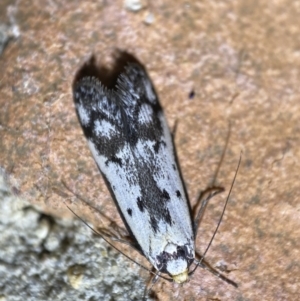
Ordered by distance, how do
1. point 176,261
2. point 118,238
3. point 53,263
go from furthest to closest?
1. point 176,261
2. point 118,238
3. point 53,263

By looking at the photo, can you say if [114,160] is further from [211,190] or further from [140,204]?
[211,190]

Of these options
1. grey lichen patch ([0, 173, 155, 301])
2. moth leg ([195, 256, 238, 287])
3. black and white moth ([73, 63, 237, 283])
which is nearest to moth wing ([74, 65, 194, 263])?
black and white moth ([73, 63, 237, 283])

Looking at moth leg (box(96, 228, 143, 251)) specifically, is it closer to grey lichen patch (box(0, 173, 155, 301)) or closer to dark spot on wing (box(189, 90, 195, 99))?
grey lichen patch (box(0, 173, 155, 301))

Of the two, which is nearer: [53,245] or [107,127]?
[53,245]

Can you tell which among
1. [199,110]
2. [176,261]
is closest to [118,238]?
[176,261]

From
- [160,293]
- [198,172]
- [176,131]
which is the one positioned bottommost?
[160,293]

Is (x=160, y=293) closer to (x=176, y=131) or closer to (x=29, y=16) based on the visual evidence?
(x=176, y=131)

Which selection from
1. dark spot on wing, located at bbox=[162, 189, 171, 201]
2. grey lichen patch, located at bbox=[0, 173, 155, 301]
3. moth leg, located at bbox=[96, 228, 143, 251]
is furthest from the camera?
dark spot on wing, located at bbox=[162, 189, 171, 201]

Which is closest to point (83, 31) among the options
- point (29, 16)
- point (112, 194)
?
point (29, 16)
